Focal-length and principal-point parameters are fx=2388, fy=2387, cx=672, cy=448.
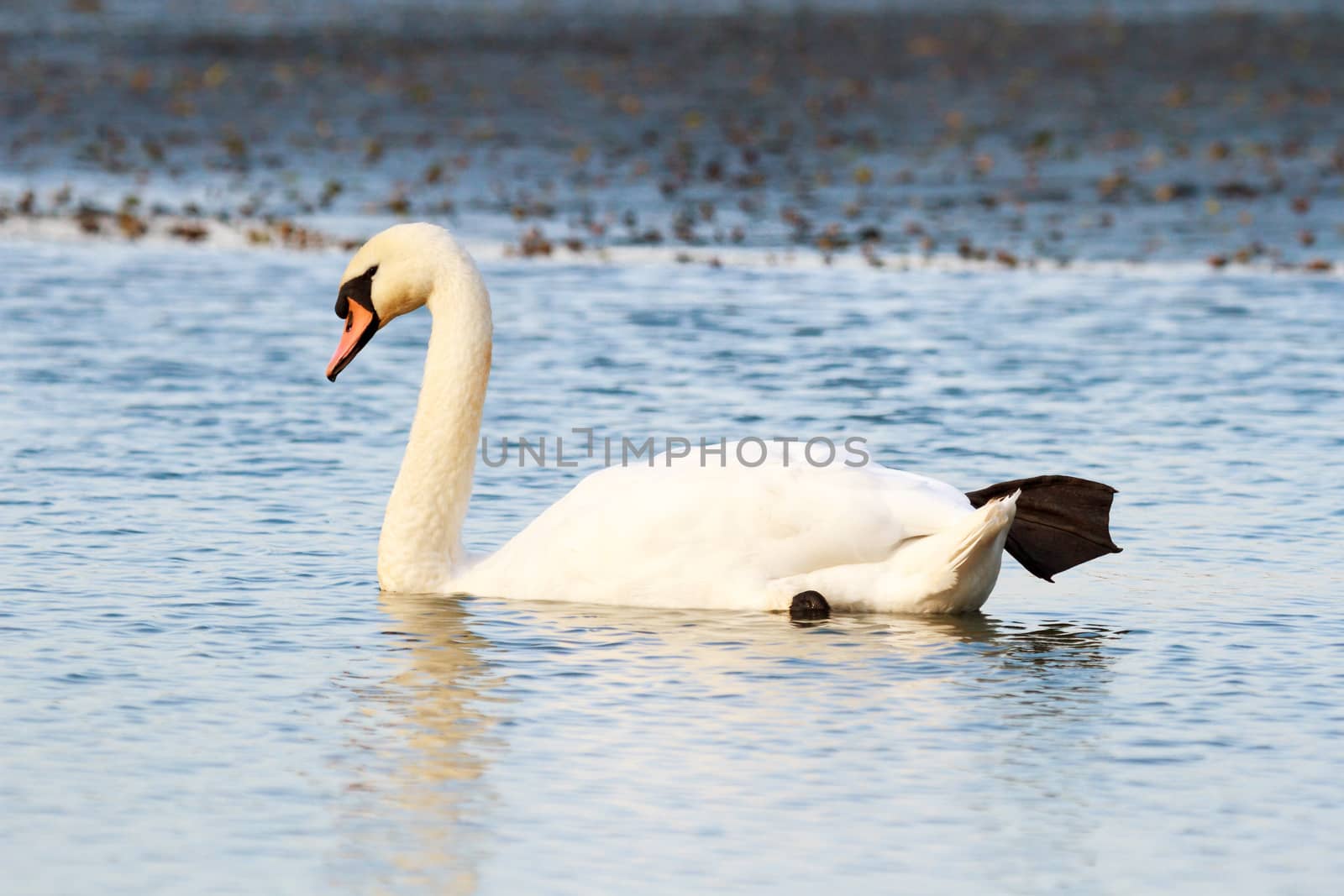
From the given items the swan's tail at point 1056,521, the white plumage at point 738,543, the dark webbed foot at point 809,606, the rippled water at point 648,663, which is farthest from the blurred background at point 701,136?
the dark webbed foot at point 809,606

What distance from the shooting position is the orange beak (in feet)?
31.8

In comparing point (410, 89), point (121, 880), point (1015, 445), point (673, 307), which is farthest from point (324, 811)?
point (410, 89)

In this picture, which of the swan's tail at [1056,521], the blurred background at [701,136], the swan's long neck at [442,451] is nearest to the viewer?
the swan's tail at [1056,521]

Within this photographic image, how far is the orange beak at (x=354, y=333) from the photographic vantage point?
9.70m

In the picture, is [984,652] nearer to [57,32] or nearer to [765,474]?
[765,474]

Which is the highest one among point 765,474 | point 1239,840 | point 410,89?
point 410,89

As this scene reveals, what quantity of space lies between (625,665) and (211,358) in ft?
25.2

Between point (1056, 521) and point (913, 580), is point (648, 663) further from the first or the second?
point (1056, 521)

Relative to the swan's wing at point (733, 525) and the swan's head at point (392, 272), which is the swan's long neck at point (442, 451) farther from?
the swan's wing at point (733, 525)

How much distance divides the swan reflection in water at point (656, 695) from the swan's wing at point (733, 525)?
17cm

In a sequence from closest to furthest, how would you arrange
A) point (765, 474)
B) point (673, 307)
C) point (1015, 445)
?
1. point (765, 474)
2. point (1015, 445)
3. point (673, 307)

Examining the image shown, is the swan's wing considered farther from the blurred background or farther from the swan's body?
the blurred background

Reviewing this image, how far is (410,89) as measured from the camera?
Answer: 102 ft

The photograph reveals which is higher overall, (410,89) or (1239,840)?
(410,89)
